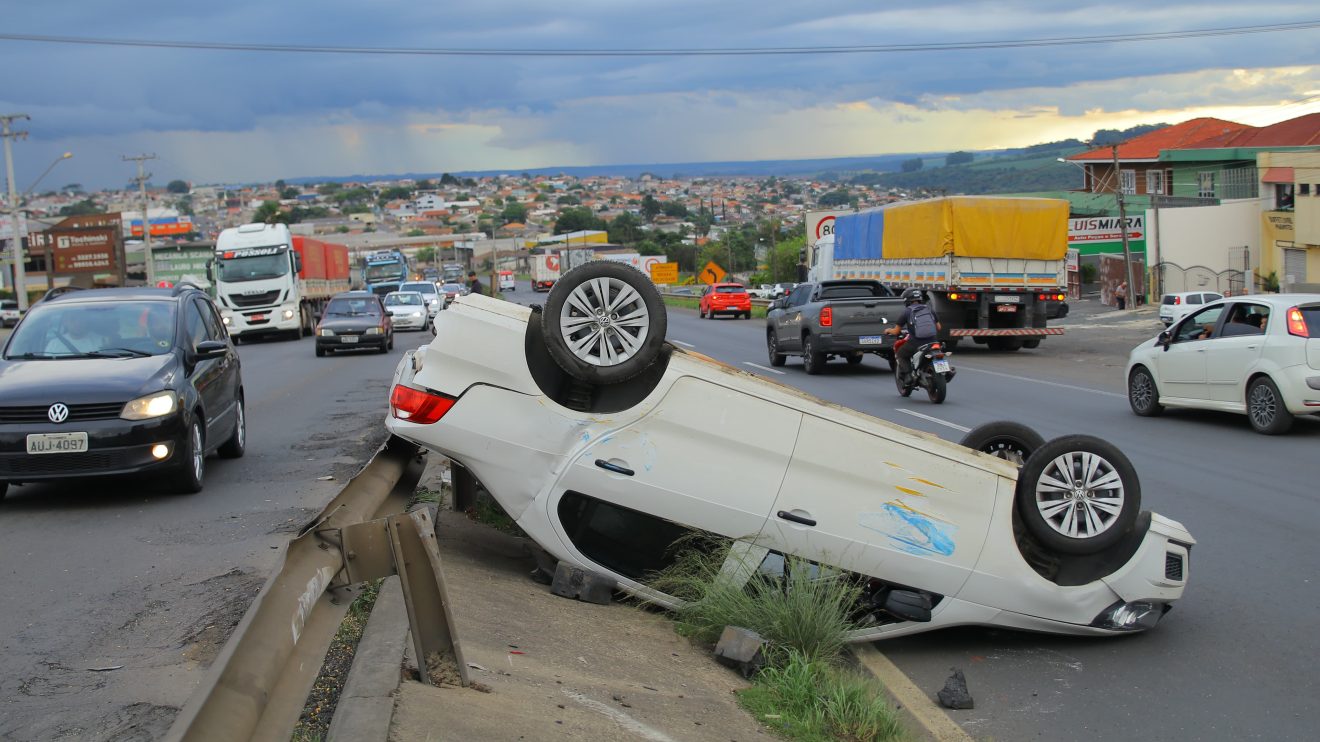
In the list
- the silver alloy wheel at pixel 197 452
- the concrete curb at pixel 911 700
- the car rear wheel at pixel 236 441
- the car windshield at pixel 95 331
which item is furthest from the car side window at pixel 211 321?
the concrete curb at pixel 911 700

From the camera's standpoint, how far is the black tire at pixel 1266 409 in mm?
13445

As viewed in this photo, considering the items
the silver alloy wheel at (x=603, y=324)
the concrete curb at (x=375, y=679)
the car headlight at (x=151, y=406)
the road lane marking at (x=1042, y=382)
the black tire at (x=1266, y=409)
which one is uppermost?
the silver alloy wheel at (x=603, y=324)

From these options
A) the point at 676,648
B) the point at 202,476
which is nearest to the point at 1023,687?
the point at 676,648

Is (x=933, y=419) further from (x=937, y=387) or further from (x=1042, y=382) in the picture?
(x=1042, y=382)

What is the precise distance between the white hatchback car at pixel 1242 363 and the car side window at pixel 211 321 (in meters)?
11.1

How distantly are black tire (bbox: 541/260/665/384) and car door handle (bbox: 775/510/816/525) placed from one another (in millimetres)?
1118

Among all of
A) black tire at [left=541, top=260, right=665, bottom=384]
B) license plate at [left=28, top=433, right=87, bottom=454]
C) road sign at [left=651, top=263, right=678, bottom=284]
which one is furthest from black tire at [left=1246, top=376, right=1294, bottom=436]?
road sign at [left=651, top=263, right=678, bottom=284]

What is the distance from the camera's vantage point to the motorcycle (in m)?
17.5

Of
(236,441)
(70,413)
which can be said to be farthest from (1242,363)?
(70,413)

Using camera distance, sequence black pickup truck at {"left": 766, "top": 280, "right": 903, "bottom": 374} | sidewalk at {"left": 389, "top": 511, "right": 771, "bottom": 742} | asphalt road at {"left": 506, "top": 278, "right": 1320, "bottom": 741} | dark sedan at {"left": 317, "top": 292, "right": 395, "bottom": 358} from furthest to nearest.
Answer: dark sedan at {"left": 317, "top": 292, "right": 395, "bottom": 358} < black pickup truck at {"left": 766, "top": 280, "right": 903, "bottom": 374} < asphalt road at {"left": 506, "top": 278, "right": 1320, "bottom": 741} < sidewalk at {"left": 389, "top": 511, "right": 771, "bottom": 742}

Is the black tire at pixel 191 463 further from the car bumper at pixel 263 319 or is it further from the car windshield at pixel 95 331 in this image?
the car bumper at pixel 263 319

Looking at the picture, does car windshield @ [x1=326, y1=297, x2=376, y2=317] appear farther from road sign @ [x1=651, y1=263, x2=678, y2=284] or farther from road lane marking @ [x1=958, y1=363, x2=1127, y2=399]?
road sign @ [x1=651, y1=263, x2=678, y2=284]

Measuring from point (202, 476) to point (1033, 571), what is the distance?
7.05 metres

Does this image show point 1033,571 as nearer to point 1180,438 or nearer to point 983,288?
point 1180,438
